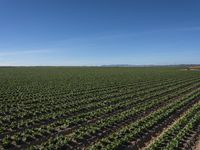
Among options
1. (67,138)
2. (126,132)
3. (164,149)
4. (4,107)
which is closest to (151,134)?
(126,132)

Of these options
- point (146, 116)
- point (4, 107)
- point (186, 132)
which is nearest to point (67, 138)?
point (186, 132)

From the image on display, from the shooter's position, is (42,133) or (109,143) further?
(42,133)

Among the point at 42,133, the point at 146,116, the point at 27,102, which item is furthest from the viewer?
the point at 27,102

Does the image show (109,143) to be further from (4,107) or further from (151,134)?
(4,107)

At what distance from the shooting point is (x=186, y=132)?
622 inches

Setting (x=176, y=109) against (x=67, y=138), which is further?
(x=176, y=109)

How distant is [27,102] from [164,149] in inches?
665

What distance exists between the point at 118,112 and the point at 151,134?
6.58 metres

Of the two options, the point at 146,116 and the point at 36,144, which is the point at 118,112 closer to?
the point at 146,116

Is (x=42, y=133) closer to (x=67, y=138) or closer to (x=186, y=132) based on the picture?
(x=67, y=138)

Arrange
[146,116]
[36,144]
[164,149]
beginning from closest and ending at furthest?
[164,149] < [36,144] < [146,116]

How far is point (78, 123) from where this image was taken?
1808 centimetres

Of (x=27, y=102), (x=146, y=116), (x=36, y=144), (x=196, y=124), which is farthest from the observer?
(x=27, y=102)

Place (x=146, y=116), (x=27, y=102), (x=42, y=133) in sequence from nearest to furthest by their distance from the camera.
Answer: (x=42, y=133) < (x=146, y=116) < (x=27, y=102)
